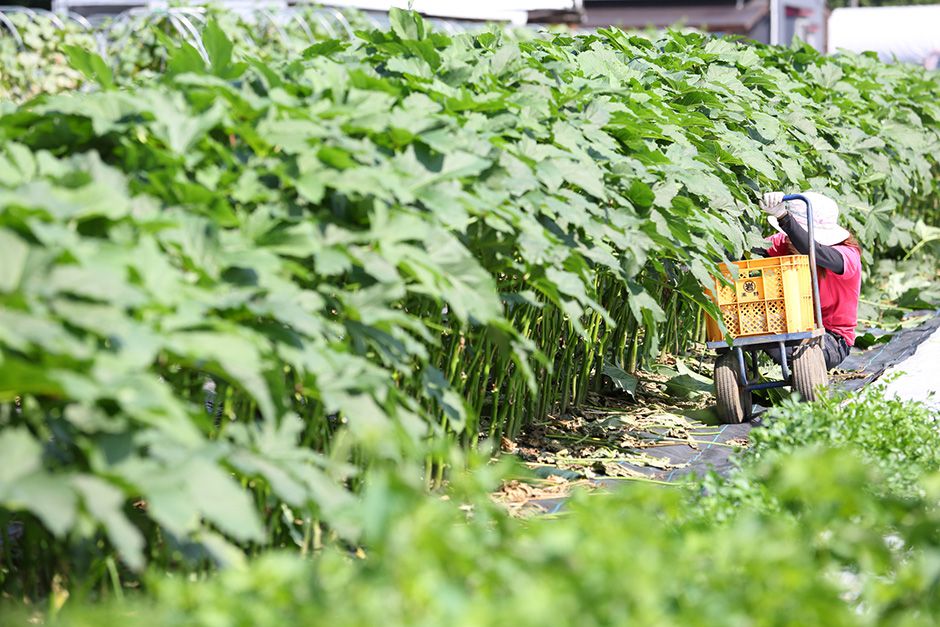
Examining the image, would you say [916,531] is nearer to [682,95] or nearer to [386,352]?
[386,352]

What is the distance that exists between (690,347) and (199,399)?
4243 mm

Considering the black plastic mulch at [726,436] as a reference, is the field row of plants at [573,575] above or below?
above

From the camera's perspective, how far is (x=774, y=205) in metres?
5.38

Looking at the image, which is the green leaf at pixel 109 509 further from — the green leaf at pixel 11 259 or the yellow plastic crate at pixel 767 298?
the yellow plastic crate at pixel 767 298

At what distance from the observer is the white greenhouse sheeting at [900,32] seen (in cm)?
2519

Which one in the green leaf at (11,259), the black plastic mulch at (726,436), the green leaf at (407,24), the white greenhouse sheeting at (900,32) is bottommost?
the black plastic mulch at (726,436)

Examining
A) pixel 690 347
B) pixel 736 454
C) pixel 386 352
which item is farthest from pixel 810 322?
pixel 386 352

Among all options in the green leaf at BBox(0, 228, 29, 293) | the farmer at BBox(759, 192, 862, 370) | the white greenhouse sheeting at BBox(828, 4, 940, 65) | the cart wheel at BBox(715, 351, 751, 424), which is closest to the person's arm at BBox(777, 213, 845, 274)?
the farmer at BBox(759, 192, 862, 370)

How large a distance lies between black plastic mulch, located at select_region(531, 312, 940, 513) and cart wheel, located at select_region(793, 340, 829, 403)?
0.24 m

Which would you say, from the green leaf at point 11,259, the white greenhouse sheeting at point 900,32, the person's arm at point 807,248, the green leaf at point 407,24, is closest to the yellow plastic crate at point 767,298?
the person's arm at point 807,248

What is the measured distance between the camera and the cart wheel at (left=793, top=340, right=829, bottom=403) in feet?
16.9

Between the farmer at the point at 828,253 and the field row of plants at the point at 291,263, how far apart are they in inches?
14.1

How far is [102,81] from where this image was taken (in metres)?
2.97

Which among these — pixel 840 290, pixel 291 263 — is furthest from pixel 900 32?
pixel 291 263
